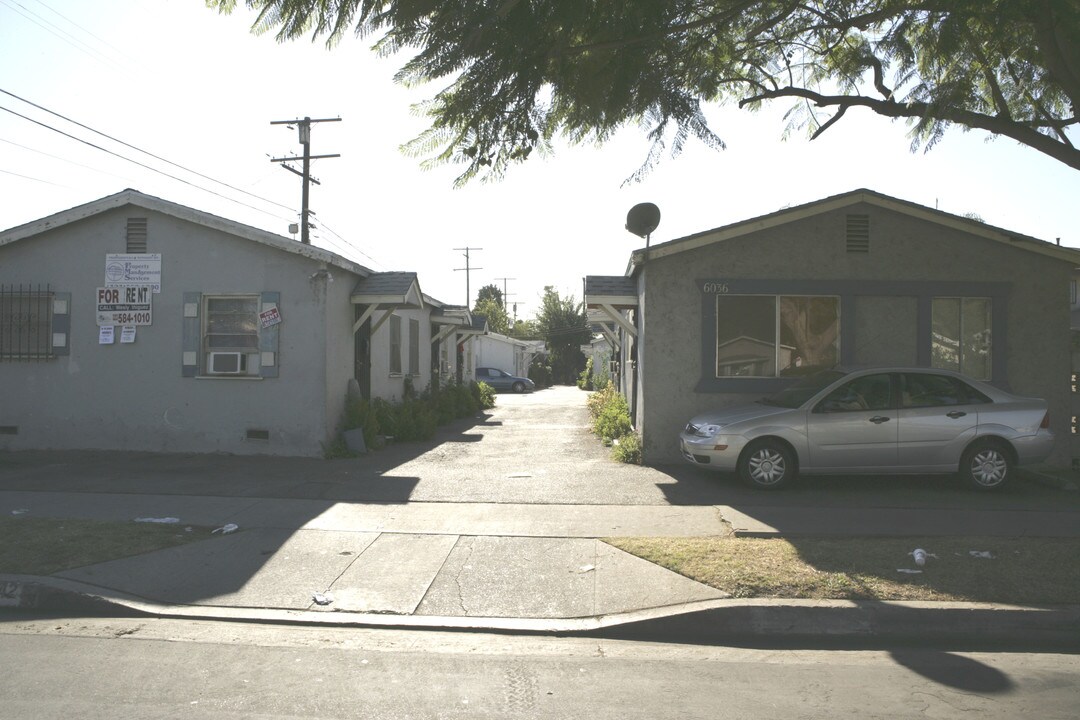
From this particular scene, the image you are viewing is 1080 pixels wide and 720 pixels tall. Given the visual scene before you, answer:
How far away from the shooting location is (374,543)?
780cm

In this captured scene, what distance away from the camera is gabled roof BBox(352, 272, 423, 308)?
47.6 feet

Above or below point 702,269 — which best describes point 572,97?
above

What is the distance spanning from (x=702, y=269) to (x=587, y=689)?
854 centimetres

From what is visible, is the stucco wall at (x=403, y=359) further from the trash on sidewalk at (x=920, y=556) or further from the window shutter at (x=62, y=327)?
the trash on sidewalk at (x=920, y=556)

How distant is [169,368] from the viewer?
44.1 feet

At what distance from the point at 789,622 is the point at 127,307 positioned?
11.9 meters

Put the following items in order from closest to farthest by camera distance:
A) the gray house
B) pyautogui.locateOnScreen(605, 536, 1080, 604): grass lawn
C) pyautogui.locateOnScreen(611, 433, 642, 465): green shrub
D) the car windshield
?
pyautogui.locateOnScreen(605, 536, 1080, 604): grass lawn, the car windshield, the gray house, pyautogui.locateOnScreen(611, 433, 642, 465): green shrub

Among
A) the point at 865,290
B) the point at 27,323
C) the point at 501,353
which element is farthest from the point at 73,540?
the point at 501,353

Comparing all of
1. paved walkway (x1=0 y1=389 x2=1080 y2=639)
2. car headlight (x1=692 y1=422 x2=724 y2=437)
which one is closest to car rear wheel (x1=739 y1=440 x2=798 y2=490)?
paved walkway (x1=0 y1=389 x2=1080 y2=639)

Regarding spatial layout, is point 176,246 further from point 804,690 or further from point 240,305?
point 804,690

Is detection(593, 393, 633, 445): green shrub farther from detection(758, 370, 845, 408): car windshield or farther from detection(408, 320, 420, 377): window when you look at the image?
detection(408, 320, 420, 377): window

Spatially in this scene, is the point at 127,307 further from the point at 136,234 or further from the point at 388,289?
the point at 388,289

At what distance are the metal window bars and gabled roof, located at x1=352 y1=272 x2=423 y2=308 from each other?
5111 mm

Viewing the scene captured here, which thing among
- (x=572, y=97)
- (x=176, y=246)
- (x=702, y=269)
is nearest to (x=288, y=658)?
(x=572, y=97)
